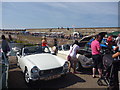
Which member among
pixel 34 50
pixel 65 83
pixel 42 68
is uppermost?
pixel 34 50

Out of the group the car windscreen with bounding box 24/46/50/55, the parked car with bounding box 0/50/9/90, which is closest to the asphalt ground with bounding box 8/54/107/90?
the parked car with bounding box 0/50/9/90

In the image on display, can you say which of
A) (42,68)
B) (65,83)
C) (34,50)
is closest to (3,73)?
(42,68)

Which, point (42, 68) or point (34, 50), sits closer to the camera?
point (42, 68)

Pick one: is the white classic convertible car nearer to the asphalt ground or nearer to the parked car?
the asphalt ground

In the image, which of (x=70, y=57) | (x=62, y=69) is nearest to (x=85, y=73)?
(x=70, y=57)

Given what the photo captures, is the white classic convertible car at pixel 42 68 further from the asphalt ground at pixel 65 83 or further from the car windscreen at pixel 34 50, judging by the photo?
the car windscreen at pixel 34 50

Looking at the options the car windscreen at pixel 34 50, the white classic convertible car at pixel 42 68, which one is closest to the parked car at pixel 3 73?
the white classic convertible car at pixel 42 68

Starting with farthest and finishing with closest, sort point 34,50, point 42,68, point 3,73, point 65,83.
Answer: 1. point 34,50
2. point 65,83
3. point 42,68
4. point 3,73

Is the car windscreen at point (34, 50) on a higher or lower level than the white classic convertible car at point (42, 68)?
higher

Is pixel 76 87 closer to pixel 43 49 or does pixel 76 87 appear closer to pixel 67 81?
pixel 67 81

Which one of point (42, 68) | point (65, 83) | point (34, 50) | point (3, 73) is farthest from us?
point (34, 50)

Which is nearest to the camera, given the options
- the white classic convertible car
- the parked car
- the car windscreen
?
the parked car

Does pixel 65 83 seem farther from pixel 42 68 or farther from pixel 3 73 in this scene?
pixel 3 73

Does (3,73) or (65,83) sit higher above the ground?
(3,73)
